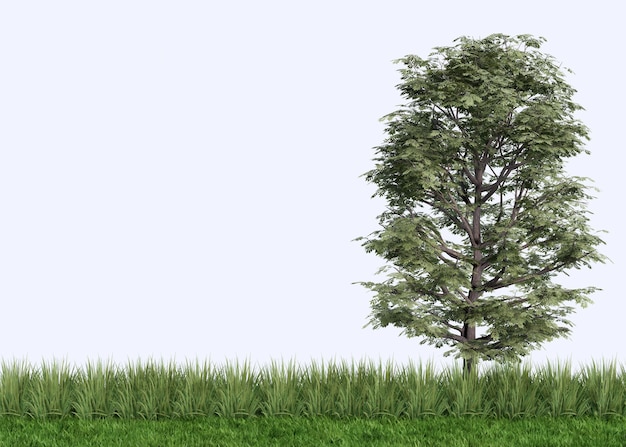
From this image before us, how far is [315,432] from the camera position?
851 centimetres

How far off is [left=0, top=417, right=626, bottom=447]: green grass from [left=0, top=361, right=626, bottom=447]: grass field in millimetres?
25

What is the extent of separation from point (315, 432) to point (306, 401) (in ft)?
3.77

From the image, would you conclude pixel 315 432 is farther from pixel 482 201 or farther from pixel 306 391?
pixel 482 201

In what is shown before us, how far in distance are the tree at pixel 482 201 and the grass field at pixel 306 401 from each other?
1.20 meters

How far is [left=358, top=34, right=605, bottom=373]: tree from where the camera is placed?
11.1m

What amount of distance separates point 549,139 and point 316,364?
5156 mm

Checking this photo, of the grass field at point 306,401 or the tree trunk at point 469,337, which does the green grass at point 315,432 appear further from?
the tree trunk at point 469,337

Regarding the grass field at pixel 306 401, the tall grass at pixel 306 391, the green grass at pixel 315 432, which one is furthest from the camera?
the tall grass at pixel 306 391

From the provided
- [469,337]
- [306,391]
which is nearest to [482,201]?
[469,337]

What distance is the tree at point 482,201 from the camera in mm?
11141

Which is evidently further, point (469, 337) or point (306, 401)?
point (469, 337)

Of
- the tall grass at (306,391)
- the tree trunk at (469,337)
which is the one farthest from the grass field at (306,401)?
the tree trunk at (469,337)

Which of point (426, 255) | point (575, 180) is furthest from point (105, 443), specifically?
point (575, 180)

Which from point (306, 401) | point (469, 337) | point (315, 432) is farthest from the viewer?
point (469, 337)
